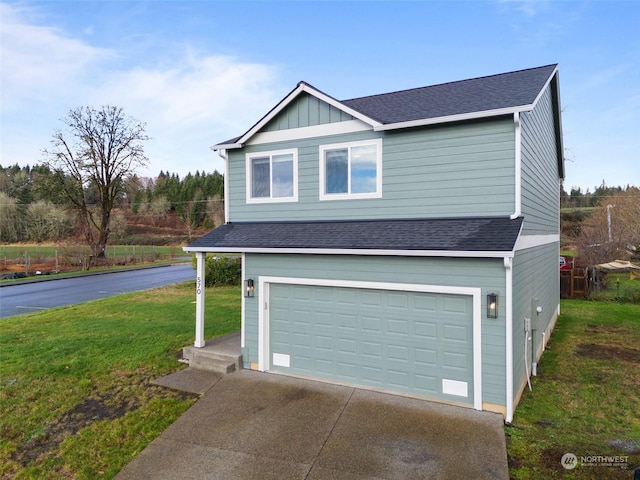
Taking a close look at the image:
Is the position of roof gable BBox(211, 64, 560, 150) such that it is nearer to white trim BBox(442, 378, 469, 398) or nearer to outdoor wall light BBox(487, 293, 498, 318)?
outdoor wall light BBox(487, 293, 498, 318)

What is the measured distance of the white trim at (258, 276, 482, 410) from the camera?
231 inches

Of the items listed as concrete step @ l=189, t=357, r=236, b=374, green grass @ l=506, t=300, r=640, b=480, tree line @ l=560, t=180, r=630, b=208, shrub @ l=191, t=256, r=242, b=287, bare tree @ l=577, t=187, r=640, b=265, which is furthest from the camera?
tree line @ l=560, t=180, r=630, b=208

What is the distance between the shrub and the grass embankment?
709 centimetres

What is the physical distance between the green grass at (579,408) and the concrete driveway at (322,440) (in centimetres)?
44

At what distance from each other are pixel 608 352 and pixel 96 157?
36.2m

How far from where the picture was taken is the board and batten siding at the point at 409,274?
5.74m

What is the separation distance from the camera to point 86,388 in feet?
22.6

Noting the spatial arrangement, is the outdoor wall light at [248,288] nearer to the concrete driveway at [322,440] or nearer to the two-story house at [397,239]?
the two-story house at [397,239]

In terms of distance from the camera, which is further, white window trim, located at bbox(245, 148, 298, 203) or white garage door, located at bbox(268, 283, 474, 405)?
white window trim, located at bbox(245, 148, 298, 203)

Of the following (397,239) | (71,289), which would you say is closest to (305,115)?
(397,239)

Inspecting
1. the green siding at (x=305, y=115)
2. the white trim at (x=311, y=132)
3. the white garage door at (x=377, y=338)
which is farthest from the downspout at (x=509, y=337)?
the green siding at (x=305, y=115)

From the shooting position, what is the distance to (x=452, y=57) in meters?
17.5

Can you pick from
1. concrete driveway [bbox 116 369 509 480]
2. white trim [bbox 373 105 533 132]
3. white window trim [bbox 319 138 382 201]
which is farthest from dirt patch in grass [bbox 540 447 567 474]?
white trim [bbox 373 105 533 132]

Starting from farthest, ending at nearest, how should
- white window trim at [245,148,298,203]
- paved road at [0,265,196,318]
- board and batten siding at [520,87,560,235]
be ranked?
1. paved road at [0,265,196,318]
2. white window trim at [245,148,298,203]
3. board and batten siding at [520,87,560,235]
